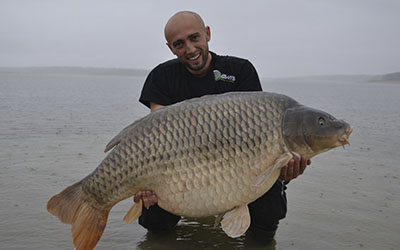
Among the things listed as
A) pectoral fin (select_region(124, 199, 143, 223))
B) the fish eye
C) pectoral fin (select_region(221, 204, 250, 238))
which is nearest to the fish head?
the fish eye

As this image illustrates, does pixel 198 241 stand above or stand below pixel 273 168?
below

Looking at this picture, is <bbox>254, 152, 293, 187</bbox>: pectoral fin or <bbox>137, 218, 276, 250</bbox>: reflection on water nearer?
<bbox>254, 152, 293, 187</bbox>: pectoral fin

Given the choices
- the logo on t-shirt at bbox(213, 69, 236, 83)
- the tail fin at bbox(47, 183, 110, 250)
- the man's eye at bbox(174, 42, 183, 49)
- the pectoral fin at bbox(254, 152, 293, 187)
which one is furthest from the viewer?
the logo on t-shirt at bbox(213, 69, 236, 83)

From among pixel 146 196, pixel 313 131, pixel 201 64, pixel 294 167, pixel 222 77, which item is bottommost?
pixel 146 196

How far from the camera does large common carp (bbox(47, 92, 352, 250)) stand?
7.93 ft

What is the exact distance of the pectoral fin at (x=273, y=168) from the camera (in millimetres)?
2361

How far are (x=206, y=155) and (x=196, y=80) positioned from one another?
114 cm

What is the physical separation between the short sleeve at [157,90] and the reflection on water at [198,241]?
106 cm

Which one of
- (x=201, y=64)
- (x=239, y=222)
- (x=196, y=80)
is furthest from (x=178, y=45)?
(x=239, y=222)

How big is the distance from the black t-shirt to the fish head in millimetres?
963

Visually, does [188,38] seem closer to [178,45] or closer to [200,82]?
[178,45]

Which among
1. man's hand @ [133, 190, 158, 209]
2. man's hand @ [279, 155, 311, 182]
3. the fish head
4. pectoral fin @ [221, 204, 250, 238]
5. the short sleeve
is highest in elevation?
the short sleeve

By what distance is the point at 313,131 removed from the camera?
96.2 inches

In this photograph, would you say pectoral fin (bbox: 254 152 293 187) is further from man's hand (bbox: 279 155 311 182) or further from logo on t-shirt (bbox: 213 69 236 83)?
logo on t-shirt (bbox: 213 69 236 83)
